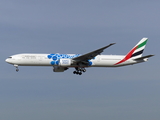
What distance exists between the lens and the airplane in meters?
63.3

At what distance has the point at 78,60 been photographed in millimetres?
64812

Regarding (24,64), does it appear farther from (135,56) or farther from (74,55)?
(135,56)

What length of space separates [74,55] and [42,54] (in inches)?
241

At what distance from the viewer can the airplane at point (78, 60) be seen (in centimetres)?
6328

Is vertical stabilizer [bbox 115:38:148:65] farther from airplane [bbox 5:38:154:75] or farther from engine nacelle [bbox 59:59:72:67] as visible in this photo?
engine nacelle [bbox 59:59:72:67]

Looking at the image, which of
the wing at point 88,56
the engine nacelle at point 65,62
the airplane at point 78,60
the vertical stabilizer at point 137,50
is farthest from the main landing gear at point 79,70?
the vertical stabilizer at point 137,50

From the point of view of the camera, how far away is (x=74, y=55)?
218 feet

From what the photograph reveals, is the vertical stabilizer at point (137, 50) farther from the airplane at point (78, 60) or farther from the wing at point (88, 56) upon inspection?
the wing at point (88, 56)

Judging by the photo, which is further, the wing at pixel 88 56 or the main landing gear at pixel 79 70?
the main landing gear at pixel 79 70

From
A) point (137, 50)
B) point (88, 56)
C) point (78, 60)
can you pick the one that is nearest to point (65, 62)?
point (78, 60)

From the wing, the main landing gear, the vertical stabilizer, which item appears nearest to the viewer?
the wing

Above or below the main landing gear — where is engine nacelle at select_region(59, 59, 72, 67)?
above

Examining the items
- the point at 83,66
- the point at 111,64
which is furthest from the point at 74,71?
the point at 111,64

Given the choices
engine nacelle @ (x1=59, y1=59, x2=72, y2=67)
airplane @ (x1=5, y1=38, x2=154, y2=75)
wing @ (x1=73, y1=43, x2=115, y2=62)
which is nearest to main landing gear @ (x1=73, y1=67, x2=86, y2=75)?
airplane @ (x1=5, y1=38, x2=154, y2=75)
